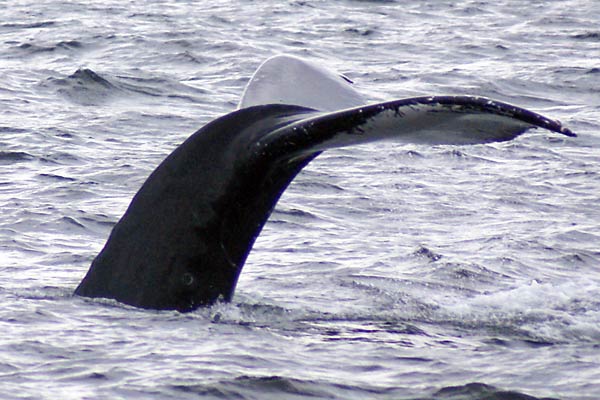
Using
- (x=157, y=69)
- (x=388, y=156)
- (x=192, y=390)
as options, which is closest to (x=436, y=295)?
(x=192, y=390)

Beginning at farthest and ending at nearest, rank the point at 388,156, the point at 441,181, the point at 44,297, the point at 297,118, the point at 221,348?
1. the point at 388,156
2. the point at 441,181
3. the point at 44,297
4. the point at 221,348
5. the point at 297,118

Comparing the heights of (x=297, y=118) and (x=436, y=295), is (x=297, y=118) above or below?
above

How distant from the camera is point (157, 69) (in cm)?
1753

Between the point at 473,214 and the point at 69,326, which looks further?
the point at 473,214

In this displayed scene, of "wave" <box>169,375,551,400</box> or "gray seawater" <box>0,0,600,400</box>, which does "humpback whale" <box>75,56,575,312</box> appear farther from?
"wave" <box>169,375,551,400</box>

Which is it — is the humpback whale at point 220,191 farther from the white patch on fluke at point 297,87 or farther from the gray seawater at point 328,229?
the gray seawater at point 328,229

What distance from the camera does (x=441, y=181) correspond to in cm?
1130

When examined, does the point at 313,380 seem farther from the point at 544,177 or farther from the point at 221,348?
the point at 544,177

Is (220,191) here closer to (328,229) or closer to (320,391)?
(320,391)

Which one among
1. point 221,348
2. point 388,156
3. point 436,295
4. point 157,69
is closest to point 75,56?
point 157,69

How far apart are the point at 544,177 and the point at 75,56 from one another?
28.7ft

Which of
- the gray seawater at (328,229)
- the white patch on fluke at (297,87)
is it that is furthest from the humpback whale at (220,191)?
the gray seawater at (328,229)

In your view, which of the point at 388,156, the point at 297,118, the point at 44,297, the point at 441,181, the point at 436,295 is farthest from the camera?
the point at 388,156

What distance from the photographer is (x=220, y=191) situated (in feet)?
17.6
